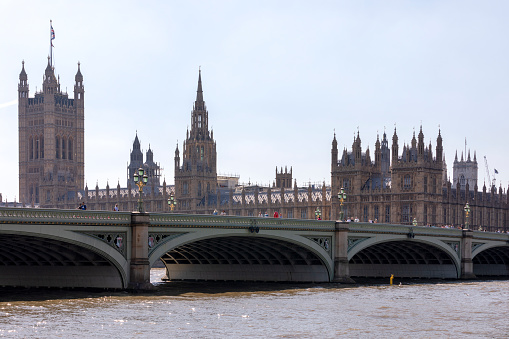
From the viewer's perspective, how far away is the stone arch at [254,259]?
234 feet

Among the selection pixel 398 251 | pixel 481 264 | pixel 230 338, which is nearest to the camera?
pixel 230 338

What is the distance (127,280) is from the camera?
59.9 m

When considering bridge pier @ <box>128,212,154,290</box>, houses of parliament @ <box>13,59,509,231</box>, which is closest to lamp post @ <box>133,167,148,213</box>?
bridge pier @ <box>128,212,154,290</box>

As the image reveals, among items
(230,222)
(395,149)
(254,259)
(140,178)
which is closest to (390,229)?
(254,259)

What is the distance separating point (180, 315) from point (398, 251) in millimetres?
42459

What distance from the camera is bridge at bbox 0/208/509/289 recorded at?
187ft

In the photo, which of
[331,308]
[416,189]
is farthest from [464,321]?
[416,189]

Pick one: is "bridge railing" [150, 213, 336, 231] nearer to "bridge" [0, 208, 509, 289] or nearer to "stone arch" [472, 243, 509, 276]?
"bridge" [0, 208, 509, 289]

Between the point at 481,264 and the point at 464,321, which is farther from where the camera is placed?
the point at 481,264

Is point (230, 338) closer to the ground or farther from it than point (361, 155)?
closer to the ground

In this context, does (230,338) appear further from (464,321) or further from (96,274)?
(96,274)

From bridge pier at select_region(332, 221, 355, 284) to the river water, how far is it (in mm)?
3010

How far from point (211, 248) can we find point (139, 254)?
16907mm

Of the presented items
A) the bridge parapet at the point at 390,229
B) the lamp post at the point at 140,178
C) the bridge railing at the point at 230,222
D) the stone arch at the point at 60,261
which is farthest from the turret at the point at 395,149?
the stone arch at the point at 60,261
